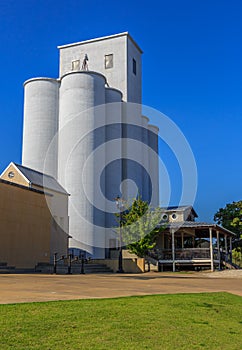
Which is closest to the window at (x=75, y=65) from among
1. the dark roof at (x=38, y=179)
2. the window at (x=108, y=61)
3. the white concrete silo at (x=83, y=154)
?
the window at (x=108, y=61)

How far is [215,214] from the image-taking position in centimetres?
5353

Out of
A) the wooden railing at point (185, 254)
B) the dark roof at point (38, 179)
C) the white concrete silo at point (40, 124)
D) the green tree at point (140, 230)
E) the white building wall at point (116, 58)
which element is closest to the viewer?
the dark roof at point (38, 179)

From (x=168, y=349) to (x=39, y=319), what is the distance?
86.2 inches

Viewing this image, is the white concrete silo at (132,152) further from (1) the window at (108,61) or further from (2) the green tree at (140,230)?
(2) the green tree at (140,230)

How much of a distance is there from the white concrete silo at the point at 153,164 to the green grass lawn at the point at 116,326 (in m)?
51.1

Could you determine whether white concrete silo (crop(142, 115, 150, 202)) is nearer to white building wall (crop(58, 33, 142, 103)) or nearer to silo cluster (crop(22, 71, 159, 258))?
silo cluster (crop(22, 71, 159, 258))

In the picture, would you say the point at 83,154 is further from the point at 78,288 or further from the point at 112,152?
the point at 78,288

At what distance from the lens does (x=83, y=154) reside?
47.6 metres

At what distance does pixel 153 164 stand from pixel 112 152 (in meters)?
12.2

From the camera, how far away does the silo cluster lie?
47.0m

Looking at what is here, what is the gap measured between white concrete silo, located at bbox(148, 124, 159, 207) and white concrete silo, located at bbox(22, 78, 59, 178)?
1519 cm

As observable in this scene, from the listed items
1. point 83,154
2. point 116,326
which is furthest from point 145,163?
point 116,326

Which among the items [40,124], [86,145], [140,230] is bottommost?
[140,230]

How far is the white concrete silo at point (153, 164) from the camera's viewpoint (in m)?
61.2
